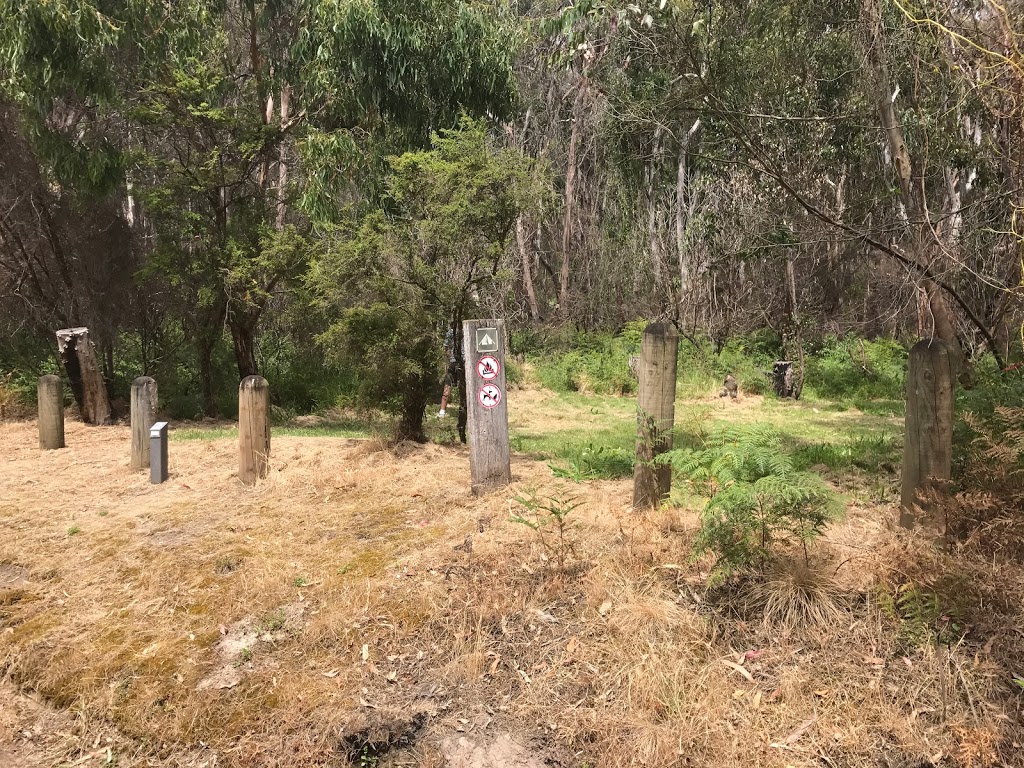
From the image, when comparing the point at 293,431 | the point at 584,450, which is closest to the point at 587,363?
the point at 293,431

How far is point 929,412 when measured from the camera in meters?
4.18

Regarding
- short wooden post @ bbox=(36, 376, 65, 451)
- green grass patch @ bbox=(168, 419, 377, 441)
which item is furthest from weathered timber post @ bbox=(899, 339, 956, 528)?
short wooden post @ bbox=(36, 376, 65, 451)

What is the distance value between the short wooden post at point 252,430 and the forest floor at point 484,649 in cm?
117

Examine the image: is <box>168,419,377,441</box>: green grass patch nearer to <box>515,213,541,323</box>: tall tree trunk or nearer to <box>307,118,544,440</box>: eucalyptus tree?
<box>307,118,544,440</box>: eucalyptus tree

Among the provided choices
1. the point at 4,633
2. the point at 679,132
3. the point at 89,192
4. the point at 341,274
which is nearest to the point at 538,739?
the point at 4,633

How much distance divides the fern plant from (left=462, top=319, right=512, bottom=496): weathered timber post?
220 centimetres

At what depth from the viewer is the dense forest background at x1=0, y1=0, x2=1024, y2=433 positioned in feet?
24.3

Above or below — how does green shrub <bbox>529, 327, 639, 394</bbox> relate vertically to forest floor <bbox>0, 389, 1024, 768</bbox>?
above

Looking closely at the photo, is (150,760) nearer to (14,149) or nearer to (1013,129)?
(1013,129)

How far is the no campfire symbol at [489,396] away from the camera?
20.7 feet

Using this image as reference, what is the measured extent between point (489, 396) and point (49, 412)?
6.38 metres

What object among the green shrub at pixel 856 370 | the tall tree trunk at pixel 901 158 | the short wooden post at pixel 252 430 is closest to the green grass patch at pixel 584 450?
the short wooden post at pixel 252 430

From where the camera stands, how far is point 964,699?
3279 millimetres

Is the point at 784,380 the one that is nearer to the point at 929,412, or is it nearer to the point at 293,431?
the point at 293,431
